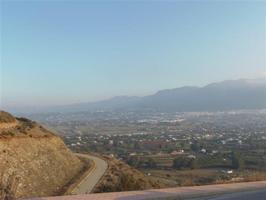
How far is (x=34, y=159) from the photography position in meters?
33.0

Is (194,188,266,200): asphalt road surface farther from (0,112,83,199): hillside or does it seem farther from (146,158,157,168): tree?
(146,158,157,168): tree

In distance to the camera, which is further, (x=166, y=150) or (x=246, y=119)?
(x=246, y=119)

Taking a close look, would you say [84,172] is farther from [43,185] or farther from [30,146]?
[43,185]

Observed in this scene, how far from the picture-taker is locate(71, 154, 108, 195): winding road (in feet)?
86.4

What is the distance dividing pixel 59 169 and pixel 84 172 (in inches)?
76.3

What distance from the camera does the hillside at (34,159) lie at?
2802cm

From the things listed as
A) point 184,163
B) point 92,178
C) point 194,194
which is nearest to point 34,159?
point 92,178

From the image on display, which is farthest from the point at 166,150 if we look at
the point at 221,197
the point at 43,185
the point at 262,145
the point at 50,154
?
the point at 221,197

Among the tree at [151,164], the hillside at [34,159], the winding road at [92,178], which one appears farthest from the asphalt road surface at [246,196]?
the tree at [151,164]

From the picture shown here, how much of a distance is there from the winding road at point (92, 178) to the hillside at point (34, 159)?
1.09 m

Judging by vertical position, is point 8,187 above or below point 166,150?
Answer: above

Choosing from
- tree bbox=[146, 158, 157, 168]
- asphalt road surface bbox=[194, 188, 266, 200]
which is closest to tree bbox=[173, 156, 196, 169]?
tree bbox=[146, 158, 157, 168]

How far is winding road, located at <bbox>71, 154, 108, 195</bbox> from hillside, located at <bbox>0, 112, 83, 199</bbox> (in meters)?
1.09

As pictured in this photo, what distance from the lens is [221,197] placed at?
13523 millimetres
